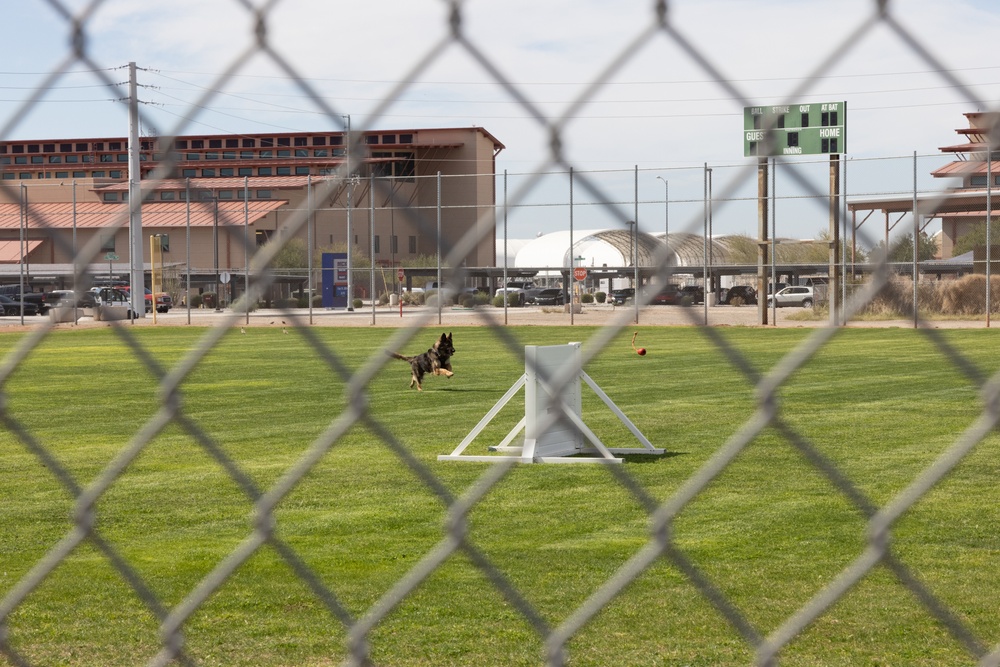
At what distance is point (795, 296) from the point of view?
4934 centimetres

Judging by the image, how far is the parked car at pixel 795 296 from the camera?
4875cm

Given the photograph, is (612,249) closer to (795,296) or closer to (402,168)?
(795,296)

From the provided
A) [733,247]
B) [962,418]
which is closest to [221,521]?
[962,418]

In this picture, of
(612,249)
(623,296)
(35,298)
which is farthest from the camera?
(35,298)

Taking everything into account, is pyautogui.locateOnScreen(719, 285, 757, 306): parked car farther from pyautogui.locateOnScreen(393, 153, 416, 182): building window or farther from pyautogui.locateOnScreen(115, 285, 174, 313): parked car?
pyautogui.locateOnScreen(393, 153, 416, 182): building window

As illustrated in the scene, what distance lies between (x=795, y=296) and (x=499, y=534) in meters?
44.0

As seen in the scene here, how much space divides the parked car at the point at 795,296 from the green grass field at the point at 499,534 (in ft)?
113

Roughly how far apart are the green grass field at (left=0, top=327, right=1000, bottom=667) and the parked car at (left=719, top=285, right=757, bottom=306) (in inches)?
1224

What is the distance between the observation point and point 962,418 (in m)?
12.3

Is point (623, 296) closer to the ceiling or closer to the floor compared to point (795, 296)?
closer to the ceiling

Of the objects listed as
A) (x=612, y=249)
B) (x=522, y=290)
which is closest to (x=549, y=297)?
(x=522, y=290)

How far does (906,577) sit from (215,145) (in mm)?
1233

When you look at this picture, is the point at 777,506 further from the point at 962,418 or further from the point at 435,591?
the point at 962,418

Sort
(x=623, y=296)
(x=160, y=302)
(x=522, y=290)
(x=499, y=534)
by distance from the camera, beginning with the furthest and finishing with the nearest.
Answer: (x=522, y=290) < (x=160, y=302) < (x=623, y=296) < (x=499, y=534)
